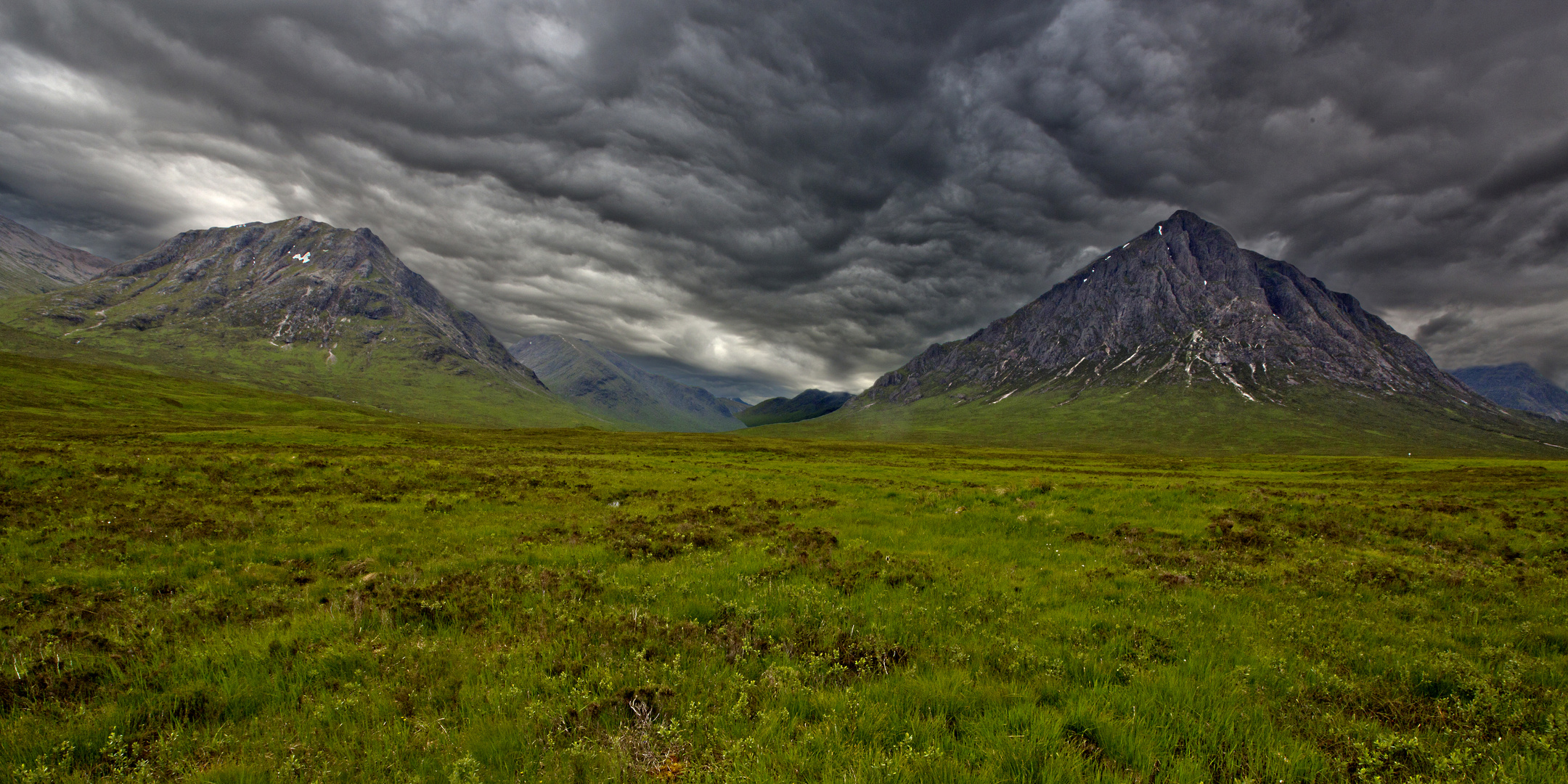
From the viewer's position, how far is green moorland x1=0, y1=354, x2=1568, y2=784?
520 centimetres

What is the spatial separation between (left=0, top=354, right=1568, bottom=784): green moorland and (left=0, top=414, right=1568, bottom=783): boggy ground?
56mm

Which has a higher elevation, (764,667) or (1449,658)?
(1449,658)

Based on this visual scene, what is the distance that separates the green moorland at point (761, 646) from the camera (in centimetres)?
520

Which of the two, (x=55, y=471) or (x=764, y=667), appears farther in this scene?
(x=55, y=471)

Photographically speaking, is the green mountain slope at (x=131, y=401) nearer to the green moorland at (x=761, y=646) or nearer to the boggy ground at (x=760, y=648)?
the green moorland at (x=761, y=646)

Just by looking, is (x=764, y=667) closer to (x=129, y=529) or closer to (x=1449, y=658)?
(x=1449, y=658)

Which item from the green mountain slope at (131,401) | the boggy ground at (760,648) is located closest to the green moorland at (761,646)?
the boggy ground at (760,648)

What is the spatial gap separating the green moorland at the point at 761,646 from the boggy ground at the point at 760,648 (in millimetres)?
56

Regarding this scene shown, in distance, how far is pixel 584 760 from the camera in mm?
5133

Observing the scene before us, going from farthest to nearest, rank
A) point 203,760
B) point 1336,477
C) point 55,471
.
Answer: point 1336,477
point 55,471
point 203,760

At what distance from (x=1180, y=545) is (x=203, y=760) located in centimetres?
2053

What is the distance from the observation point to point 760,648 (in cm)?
784

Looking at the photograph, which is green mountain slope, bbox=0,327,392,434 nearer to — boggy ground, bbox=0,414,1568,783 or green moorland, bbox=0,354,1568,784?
green moorland, bbox=0,354,1568,784

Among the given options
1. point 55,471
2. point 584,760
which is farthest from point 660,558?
point 55,471
